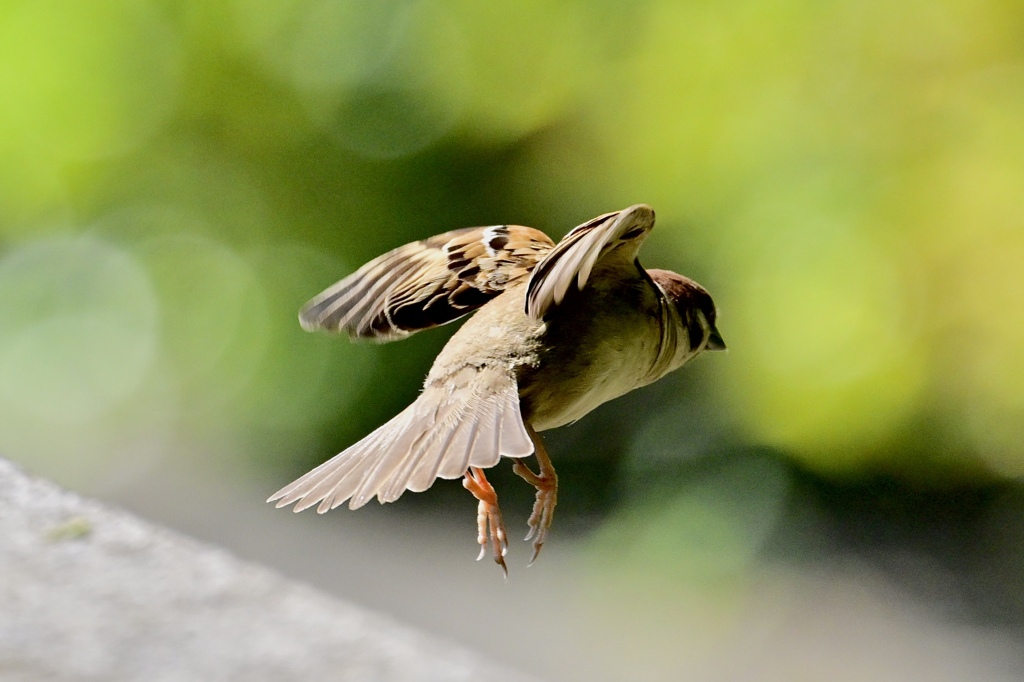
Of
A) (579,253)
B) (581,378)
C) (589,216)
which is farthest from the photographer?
(589,216)

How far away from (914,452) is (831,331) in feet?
1.34

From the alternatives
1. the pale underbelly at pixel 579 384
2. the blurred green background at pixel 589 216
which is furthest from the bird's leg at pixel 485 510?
the blurred green background at pixel 589 216

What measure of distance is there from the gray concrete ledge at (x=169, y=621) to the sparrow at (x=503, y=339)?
10cm

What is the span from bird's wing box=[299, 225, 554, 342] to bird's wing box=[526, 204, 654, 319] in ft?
0.77

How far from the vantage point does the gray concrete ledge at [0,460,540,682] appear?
0.68 meters

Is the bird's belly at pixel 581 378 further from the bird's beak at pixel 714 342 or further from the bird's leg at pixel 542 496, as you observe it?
the bird's beak at pixel 714 342

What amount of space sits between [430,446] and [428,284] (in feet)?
0.96

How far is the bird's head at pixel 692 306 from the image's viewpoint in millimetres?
1245

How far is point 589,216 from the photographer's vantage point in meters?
2.67

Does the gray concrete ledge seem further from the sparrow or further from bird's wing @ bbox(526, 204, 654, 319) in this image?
bird's wing @ bbox(526, 204, 654, 319)

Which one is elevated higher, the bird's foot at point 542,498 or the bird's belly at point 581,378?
the bird's belly at point 581,378

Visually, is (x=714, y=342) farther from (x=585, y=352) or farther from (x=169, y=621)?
(x=169, y=621)

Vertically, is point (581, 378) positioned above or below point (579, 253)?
below

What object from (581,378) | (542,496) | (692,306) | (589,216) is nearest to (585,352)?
(581,378)
